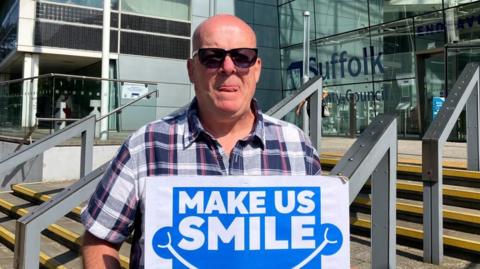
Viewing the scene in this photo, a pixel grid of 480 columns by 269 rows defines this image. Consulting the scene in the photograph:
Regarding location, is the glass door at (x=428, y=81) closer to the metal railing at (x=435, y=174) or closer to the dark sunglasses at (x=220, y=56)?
the metal railing at (x=435, y=174)

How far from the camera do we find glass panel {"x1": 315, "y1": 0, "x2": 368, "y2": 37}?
60.4ft

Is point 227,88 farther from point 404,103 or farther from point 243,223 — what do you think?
point 404,103

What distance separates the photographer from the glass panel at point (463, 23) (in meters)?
13.8

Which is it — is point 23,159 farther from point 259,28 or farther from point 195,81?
point 259,28

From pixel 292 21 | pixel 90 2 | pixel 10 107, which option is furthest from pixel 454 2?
pixel 90 2

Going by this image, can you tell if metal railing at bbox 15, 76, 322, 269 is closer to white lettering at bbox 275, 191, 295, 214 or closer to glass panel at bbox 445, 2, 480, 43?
white lettering at bbox 275, 191, 295, 214

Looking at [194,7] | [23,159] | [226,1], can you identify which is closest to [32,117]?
[23,159]

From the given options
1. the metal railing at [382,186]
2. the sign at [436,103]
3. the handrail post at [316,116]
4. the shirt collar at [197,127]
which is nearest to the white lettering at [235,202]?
the shirt collar at [197,127]

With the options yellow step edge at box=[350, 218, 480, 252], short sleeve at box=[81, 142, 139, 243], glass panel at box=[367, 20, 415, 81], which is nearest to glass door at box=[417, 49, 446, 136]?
glass panel at box=[367, 20, 415, 81]

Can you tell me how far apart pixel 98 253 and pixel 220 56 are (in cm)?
77

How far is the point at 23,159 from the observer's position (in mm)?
6512

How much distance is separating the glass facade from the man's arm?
36.4 feet

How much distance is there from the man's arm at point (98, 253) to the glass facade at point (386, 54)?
1110 cm

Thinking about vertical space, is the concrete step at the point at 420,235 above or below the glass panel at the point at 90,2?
below
